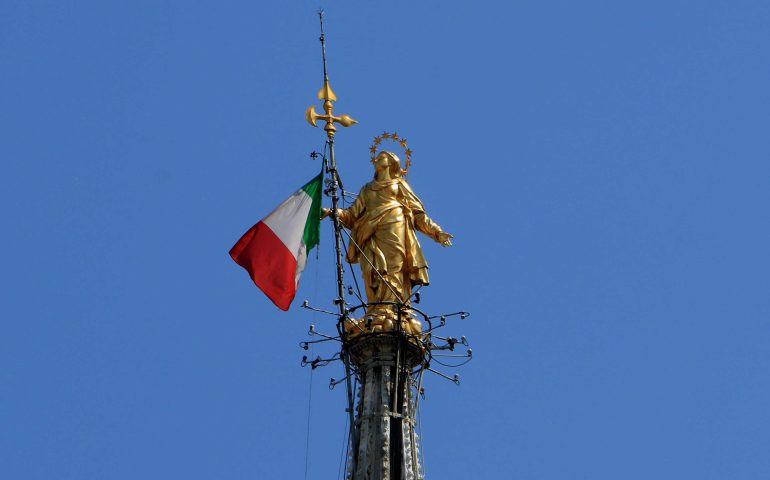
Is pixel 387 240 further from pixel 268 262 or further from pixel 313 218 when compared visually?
pixel 268 262

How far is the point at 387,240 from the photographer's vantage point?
7769cm

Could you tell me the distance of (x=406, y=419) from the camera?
7525 cm

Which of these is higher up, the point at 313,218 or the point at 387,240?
the point at 313,218

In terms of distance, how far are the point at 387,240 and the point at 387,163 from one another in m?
2.63

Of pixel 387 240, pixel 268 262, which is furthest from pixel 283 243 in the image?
pixel 387 240

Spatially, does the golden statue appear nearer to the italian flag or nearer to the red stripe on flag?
the italian flag

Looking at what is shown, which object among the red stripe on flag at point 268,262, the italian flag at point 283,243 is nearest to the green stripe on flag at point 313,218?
the italian flag at point 283,243

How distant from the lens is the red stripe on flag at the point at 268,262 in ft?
252

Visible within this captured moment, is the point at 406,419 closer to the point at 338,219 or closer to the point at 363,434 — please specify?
the point at 363,434

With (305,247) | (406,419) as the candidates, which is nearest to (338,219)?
(305,247)

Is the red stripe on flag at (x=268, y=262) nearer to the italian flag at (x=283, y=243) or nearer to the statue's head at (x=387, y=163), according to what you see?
the italian flag at (x=283, y=243)

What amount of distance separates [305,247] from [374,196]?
8.21 ft

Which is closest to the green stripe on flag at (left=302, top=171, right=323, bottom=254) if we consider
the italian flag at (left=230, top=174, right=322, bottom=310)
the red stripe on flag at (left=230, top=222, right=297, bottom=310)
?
the italian flag at (left=230, top=174, right=322, bottom=310)

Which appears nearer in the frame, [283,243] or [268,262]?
[268,262]
